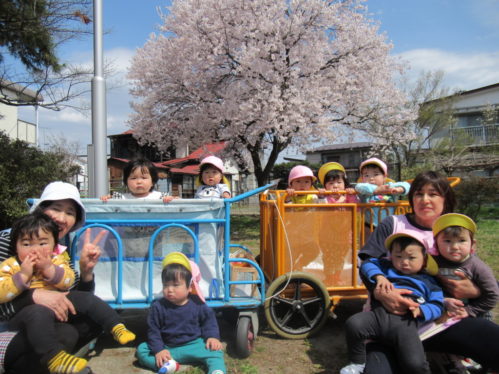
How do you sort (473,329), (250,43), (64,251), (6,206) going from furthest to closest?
(250,43), (6,206), (64,251), (473,329)

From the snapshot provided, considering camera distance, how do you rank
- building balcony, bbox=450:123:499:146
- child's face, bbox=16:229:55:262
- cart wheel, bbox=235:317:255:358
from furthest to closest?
building balcony, bbox=450:123:499:146 → cart wheel, bbox=235:317:255:358 → child's face, bbox=16:229:55:262

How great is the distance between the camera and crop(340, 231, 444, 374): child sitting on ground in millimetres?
2096

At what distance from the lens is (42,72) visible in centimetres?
737

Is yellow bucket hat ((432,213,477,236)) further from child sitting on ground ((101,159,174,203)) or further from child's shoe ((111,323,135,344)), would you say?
child sitting on ground ((101,159,174,203))

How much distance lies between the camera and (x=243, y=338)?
2750 millimetres

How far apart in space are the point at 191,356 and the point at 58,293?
1.01 metres

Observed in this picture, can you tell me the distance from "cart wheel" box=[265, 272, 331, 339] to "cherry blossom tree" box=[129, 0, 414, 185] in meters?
8.23

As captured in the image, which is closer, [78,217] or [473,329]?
[473,329]

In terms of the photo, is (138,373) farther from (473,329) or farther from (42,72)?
(42,72)

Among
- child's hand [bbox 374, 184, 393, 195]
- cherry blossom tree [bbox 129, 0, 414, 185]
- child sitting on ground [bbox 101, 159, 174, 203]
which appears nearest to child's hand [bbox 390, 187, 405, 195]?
child's hand [bbox 374, 184, 393, 195]

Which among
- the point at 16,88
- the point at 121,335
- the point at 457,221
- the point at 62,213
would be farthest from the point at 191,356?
the point at 16,88

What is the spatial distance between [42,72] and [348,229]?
7189mm

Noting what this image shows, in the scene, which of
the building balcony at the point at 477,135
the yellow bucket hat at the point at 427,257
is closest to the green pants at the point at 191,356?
the yellow bucket hat at the point at 427,257

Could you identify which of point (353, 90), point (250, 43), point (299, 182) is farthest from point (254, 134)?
point (299, 182)
